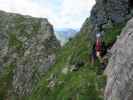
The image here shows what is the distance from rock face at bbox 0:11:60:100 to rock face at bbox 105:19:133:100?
49124 mm

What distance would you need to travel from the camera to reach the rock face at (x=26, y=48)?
83.9m

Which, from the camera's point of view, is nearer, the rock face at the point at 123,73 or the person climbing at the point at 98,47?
the rock face at the point at 123,73

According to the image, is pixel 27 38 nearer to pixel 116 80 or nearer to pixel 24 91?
pixel 24 91

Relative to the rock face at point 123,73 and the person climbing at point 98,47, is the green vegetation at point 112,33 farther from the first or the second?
the rock face at point 123,73

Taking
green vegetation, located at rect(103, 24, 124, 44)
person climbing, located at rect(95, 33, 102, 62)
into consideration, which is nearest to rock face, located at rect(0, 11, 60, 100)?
green vegetation, located at rect(103, 24, 124, 44)

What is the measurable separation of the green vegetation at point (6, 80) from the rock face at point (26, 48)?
963mm

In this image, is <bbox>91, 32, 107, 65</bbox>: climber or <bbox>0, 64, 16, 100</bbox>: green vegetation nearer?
<bbox>91, 32, 107, 65</bbox>: climber

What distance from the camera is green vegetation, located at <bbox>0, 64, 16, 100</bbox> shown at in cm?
8566

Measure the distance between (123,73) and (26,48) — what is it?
67.7 metres

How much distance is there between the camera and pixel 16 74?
88250mm

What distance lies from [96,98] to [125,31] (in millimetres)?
6899

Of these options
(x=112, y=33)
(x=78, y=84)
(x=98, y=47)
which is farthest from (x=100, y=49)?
(x=78, y=84)

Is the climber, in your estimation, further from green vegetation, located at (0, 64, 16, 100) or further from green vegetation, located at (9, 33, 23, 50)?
green vegetation, located at (9, 33, 23, 50)

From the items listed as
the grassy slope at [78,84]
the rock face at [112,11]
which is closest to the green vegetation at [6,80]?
the grassy slope at [78,84]
